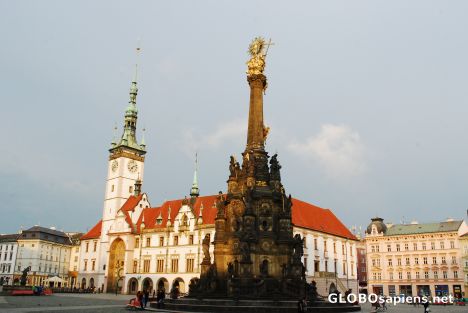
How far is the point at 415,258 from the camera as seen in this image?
68.0 meters

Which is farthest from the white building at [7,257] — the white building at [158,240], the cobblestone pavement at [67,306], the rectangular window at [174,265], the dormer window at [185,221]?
the cobblestone pavement at [67,306]

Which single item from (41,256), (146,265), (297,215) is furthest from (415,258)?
(41,256)

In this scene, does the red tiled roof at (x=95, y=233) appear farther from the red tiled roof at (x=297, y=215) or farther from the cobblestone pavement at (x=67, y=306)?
the cobblestone pavement at (x=67, y=306)

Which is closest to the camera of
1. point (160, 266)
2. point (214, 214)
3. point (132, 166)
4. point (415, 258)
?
point (214, 214)

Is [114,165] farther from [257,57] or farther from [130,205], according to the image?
[257,57]

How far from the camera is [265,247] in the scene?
25.2 m

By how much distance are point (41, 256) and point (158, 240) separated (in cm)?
3885

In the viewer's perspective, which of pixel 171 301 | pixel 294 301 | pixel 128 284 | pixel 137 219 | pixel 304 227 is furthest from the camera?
pixel 137 219

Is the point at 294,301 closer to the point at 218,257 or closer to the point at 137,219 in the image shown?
the point at 218,257

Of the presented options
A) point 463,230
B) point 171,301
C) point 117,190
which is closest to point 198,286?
point 171,301

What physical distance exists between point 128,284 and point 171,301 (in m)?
40.1

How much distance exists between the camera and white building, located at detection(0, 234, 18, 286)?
87.8 meters

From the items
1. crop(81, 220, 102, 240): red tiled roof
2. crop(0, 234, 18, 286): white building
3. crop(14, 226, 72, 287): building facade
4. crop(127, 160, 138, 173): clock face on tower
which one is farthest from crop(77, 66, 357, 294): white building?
crop(0, 234, 18, 286): white building

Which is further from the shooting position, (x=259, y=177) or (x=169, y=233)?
(x=169, y=233)
